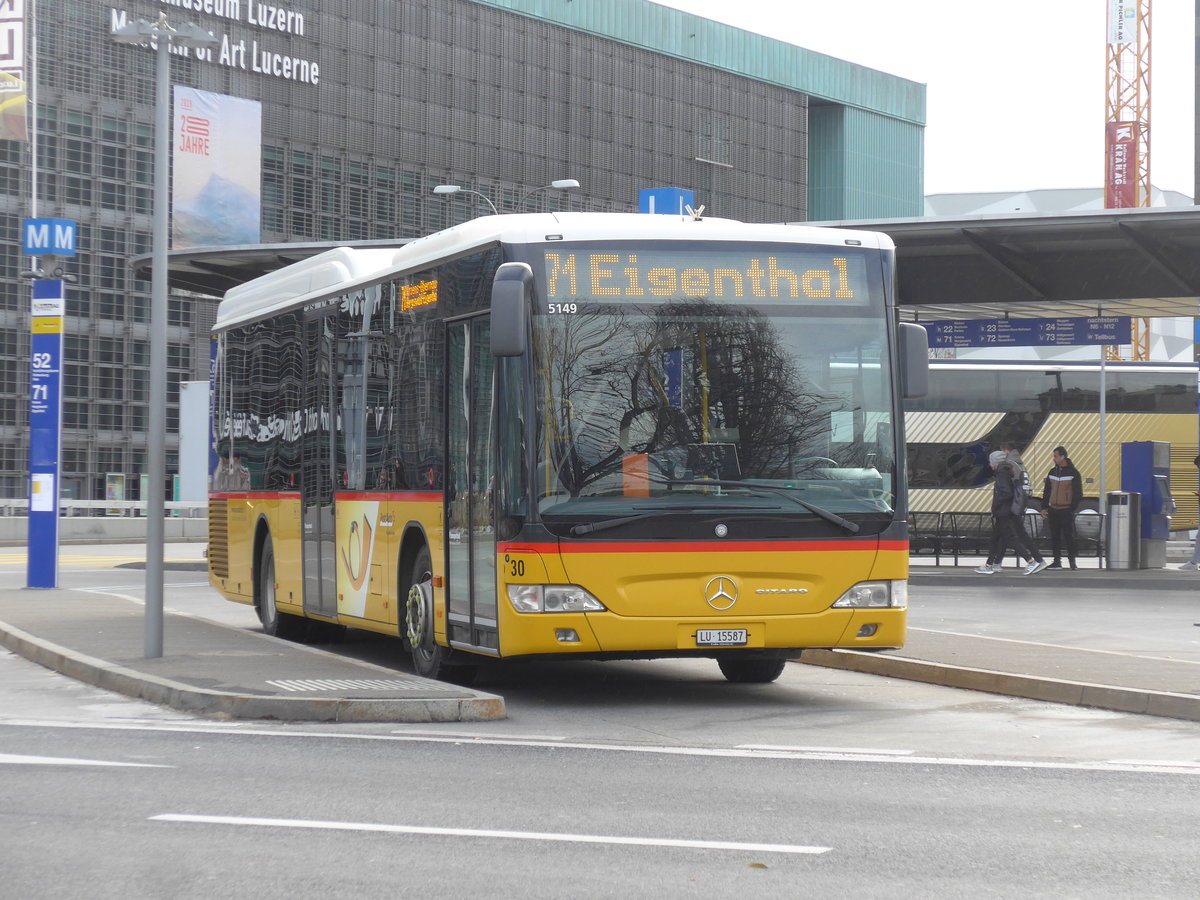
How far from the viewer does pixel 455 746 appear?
9383mm

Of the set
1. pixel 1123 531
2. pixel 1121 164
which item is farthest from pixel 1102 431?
pixel 1121 164

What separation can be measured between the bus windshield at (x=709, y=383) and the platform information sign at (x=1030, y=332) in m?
18.3

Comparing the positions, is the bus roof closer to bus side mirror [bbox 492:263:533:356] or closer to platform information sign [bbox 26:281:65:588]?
bus side mirror [bbox 492:263:533:356]

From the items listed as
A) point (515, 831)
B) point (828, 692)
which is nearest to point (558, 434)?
point (828, 692)

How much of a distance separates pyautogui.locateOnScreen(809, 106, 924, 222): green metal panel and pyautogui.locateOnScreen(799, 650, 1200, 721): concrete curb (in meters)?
90.7

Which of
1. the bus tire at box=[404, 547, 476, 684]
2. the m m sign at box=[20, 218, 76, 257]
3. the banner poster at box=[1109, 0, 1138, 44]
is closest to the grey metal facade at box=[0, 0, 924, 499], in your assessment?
the banner poster at box=[1109, 0, 1138, 44]

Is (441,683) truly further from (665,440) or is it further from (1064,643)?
(1064,643)

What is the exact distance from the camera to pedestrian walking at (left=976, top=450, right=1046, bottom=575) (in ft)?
83.7

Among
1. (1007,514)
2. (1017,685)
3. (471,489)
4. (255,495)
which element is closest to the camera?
(471,489)

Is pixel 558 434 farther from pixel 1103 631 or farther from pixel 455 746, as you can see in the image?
pixel 1103 631

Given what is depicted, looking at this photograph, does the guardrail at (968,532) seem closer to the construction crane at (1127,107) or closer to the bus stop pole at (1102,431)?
the bus stop pole at (1102,431)

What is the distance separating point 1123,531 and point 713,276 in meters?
18.2

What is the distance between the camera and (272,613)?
1652cm

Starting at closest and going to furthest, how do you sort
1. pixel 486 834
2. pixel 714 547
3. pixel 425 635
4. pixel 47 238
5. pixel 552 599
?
1. pixel 486 834
2. pixel 552 599
3. pixel 714 547
4. pixel 425 635
5. pixel 47 238
